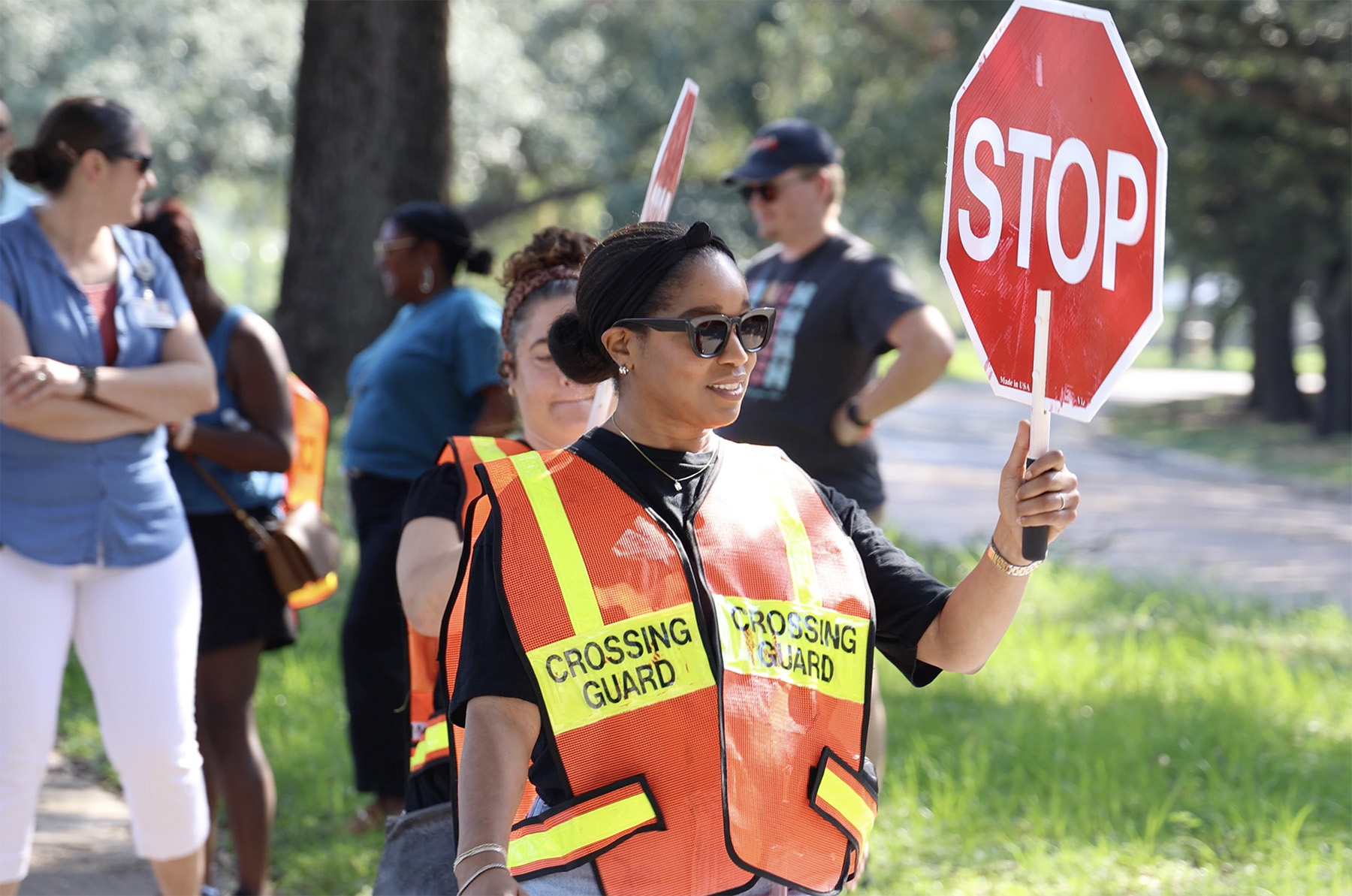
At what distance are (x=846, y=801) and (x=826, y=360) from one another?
2.75 metres

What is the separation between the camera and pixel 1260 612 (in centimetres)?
812

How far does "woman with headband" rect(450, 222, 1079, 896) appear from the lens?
197 cm

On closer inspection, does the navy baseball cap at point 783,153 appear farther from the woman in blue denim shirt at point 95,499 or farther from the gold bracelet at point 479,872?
the gold bracelet at point 479,872

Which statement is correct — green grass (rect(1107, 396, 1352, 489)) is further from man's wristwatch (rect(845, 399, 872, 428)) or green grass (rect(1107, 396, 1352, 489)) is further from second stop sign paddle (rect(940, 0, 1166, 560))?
second stop sign paddle (rect(940, 0, 1166, 560))

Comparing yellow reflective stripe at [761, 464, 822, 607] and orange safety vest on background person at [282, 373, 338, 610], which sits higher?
yellow reflective stripe at [761, 464, 822, 607]

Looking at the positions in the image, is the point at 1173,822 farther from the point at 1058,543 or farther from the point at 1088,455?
the point at 1088,455

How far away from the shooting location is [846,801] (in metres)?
2.08

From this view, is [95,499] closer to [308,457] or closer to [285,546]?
[285,546]

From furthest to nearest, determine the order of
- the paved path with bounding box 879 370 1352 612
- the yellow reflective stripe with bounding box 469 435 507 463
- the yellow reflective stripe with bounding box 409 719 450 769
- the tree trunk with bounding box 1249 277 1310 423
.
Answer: the tree trunk with bounding box 1249 277 1310 423 < the paved path with bounding box 879 370 1352 612 < the yellow reflective stripe with bounding box 469 435 507 463 < the yellow reflective stripe with bounding box 409 719 450 769

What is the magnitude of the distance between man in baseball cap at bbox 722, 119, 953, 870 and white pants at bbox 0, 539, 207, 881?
197cm

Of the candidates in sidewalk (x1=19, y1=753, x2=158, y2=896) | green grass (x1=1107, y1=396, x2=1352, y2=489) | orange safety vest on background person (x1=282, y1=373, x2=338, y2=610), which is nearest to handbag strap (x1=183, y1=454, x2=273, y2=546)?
orange safety vest on background person (x1=282, y1=373, x2=338, y2=610)

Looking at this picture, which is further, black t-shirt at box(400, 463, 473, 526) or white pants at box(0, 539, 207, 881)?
white pants at box(0, 539, 207, 881)

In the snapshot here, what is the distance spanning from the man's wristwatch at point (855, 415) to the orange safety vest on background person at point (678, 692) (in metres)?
2.51

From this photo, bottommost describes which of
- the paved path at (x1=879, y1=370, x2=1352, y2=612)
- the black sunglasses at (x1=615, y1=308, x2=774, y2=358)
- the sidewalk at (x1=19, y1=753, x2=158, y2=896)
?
the paved path at (x1=879, y1=370, x2=1352, y2=612)
